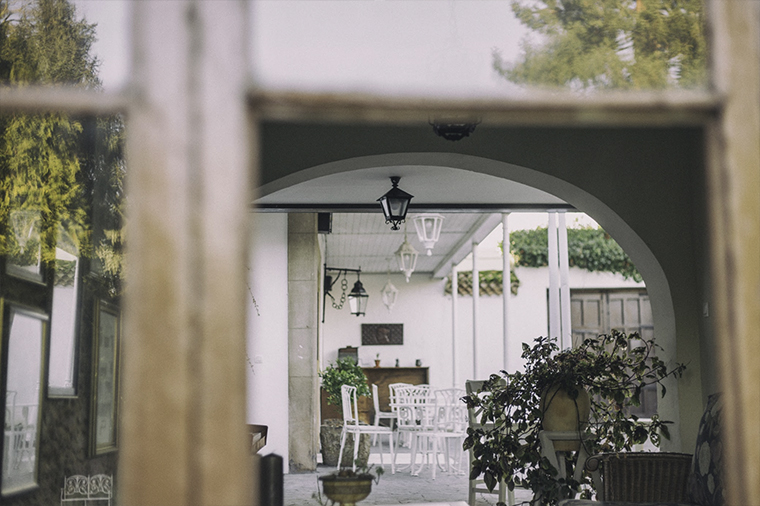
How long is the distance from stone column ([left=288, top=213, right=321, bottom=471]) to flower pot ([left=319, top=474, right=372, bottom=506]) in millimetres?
6373

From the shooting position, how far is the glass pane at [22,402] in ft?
7.98

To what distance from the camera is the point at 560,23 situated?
105cm

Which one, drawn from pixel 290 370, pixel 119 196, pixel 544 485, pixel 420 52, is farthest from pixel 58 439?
pixel 290 370

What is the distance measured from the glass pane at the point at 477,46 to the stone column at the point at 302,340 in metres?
6.74

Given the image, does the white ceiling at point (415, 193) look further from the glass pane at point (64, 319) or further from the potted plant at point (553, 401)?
the potted plant at point (553, 401)

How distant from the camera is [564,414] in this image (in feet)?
11.9

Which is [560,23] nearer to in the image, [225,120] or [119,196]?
[225,120]

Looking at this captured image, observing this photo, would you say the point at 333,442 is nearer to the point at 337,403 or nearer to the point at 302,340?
the point at 337,403

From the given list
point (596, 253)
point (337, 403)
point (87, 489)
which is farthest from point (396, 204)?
point (596, 253)

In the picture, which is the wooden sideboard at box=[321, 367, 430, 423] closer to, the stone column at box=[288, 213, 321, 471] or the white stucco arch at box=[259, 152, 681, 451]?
the stone column at box=[288, 213, 321, 471]

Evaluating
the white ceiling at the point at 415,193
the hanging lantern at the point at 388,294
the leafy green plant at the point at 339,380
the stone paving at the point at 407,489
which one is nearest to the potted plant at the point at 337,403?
the leafy green plant at the point at 339,380

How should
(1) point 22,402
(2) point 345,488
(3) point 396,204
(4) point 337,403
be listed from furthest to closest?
(4) point 337,403, (3) point 396,204, (1) point 22,402, (2) point 345,488

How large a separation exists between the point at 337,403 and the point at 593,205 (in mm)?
5130

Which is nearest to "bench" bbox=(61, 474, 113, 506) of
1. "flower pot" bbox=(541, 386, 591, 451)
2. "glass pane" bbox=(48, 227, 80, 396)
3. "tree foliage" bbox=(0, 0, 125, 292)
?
"glass pane" bbox=(48, 227, 80, 396)
